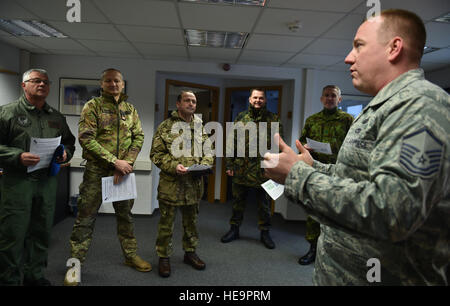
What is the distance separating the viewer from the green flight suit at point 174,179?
2.21 meters

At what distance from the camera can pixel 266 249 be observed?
2881 mm

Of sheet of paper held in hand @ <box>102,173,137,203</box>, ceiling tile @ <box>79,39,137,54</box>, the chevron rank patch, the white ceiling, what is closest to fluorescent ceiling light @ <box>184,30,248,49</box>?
the white ceiling

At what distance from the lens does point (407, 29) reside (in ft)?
2.27

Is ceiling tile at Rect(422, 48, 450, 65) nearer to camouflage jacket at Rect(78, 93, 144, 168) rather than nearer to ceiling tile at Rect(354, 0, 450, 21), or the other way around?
ceiling tile at Rect(354, 0, 450, 21)

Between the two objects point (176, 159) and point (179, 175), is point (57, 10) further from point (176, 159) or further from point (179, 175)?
point (179, 175)

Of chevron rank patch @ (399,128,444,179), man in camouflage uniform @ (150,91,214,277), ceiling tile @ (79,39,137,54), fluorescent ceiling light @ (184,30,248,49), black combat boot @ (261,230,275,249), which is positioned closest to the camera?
chevron rank patch @ (399,128,444,179)

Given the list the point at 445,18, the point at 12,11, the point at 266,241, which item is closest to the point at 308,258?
the point at 266,241

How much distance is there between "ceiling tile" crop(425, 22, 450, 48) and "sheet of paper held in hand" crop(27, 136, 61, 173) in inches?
127

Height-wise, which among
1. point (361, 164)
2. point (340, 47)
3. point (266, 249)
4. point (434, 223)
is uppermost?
point (340, 47)

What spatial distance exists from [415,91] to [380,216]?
0.33m

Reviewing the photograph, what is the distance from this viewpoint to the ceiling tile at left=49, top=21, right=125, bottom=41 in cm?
261

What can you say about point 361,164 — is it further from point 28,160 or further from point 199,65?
point 199,65

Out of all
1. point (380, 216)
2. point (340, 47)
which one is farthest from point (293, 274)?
point (340, 47)

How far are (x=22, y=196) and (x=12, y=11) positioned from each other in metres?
1.87
